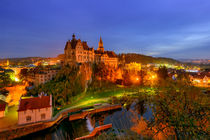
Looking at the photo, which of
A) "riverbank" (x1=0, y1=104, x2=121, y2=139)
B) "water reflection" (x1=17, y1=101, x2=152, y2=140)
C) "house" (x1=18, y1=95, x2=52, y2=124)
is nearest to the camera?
"riverbank" (x1=0, y1=104, x2=121, y2=139)

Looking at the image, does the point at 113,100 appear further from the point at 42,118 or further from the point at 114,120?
the point at 42,118

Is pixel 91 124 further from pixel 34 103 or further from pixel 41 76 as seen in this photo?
pixel 41 76

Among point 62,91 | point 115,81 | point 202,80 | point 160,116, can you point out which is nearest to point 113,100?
point 62,91

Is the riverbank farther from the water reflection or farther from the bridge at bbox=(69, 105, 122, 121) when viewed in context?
the bridge at bbox=(69, 105, 122, 121)

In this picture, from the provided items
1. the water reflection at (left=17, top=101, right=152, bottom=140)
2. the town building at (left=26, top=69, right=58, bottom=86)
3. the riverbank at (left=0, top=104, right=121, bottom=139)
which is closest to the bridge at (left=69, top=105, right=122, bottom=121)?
the water reflection at (left=17, top=101, right=152, bottom=140)

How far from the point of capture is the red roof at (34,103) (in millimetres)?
17475

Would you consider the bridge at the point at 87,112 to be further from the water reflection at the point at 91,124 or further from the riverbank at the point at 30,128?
the riverbank at the point at 30,128

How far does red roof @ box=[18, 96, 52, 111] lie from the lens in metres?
17.5

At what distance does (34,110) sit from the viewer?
57.5ft

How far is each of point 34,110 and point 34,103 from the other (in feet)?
4.07

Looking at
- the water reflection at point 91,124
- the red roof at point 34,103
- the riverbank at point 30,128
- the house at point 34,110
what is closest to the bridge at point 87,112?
the water reflection at point 91,124

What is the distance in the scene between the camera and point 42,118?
712 inches

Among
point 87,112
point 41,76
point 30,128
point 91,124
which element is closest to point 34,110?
point 30,128

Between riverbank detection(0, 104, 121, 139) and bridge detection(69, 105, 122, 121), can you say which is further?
bridge detection(69, 105, 122, 121)
